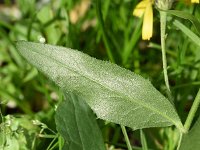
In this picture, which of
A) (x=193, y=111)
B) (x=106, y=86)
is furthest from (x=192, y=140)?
(x=106, y=86)

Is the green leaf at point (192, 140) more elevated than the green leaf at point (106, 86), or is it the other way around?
the green leaf at point (106, 86)

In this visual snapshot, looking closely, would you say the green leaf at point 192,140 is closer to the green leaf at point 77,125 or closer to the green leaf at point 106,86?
the green leaf at point 106,86

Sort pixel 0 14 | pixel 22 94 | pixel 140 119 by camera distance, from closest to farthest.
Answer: pixel 140 119 < pixel 22 94 < pixel 0 14

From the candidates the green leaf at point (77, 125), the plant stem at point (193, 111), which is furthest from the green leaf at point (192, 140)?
the green leaf at point (77, 125)

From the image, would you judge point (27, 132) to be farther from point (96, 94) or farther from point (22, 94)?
point (22, 94)

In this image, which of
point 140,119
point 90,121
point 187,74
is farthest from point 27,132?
point 187,74

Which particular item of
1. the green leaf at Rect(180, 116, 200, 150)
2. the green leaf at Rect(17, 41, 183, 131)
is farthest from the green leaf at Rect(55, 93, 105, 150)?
the green leaf at Rect(180, 116, 200, 150)
